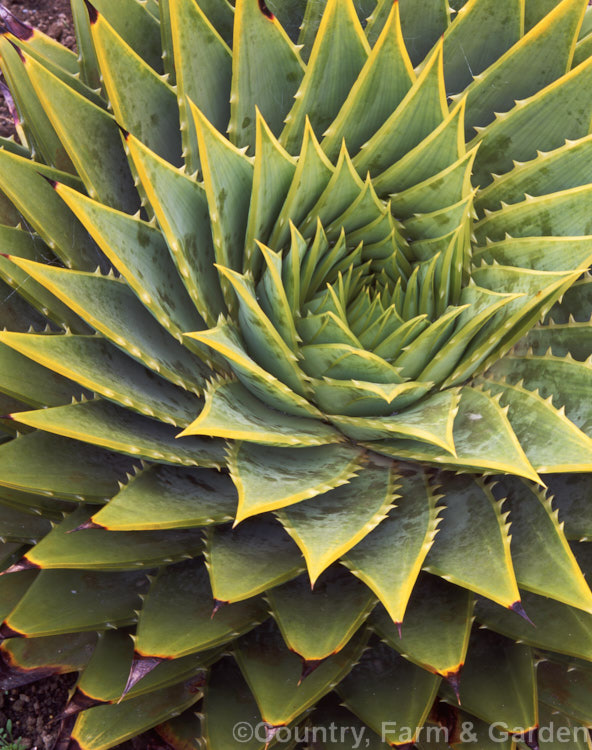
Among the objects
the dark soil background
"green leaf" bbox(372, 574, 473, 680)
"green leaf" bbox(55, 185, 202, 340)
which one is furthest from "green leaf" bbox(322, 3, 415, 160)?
the dark soil background

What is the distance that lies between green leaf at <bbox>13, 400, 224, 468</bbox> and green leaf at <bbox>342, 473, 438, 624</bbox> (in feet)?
1.20

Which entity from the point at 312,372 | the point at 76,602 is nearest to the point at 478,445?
the point at 312,372

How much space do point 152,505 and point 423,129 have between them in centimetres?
102

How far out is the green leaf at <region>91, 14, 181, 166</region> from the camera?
1.53 meters

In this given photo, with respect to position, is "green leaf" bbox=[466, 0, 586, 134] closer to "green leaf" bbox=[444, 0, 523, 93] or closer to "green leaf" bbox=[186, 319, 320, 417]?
"green leaf" bbox=[444, 0, 523, 93]

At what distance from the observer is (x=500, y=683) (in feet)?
5.32

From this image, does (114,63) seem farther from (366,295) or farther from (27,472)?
(27,472)

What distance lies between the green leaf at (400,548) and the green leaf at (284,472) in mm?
133

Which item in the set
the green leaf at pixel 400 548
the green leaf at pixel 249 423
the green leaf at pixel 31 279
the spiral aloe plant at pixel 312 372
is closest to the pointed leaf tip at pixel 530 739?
the spiral aloe plant at pixel 312 372

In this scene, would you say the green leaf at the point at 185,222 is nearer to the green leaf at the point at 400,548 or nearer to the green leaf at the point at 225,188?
the green leaf at the point at 225,188

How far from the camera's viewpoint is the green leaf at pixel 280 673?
147 cm

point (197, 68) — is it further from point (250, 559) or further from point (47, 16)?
point (47, 16)

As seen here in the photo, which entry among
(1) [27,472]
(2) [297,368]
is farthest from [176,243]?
(1) [27,472]

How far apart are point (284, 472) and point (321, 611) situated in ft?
1.09
